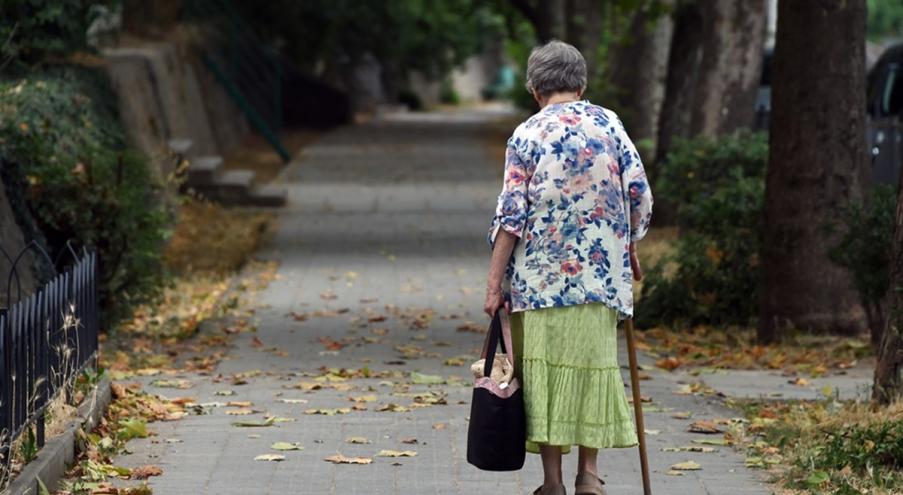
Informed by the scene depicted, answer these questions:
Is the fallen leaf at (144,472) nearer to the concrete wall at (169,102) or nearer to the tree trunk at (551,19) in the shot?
the concrete wall at (169,102)

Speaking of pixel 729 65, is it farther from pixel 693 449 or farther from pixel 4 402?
pixel 4 402

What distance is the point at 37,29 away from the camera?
15273 millimetres

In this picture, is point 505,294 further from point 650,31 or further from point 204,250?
point 650,31

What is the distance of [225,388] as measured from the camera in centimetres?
959

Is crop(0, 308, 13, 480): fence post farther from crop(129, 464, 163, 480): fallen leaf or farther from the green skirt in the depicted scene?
the green skirt

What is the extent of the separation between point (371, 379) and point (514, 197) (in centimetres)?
386

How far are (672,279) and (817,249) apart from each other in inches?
58.4

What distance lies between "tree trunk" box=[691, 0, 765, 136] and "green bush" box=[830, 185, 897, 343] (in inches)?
246

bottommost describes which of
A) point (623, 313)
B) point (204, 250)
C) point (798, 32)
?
point (204, 250)

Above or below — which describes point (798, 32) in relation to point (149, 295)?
above

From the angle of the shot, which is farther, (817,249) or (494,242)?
(817,249)

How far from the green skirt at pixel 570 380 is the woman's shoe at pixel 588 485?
6.6 inches

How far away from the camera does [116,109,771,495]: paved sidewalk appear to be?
7191mm

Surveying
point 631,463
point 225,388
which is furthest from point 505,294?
point 225,388
